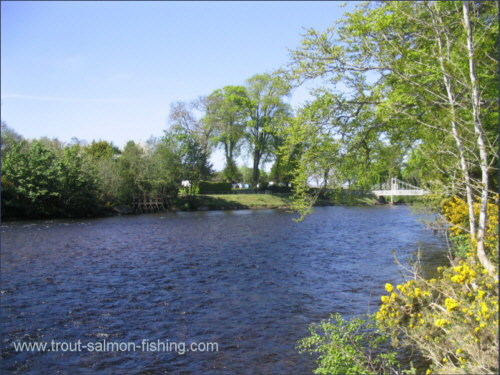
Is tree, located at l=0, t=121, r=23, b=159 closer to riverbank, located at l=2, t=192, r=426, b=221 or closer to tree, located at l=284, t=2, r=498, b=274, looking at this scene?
riverbank, located at l=2, t=192, r=426, b=221

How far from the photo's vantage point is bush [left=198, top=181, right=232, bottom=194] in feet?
194

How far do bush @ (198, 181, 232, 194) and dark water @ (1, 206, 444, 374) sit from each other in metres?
34.3

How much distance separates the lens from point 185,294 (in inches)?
499

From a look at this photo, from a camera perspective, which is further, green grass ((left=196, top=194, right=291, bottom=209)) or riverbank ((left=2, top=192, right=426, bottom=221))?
green grass ((left=196, top=194, right=291, bottom=209))

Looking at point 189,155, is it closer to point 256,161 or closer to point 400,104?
point 256,161

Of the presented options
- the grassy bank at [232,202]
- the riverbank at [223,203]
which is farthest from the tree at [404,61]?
the grassy bank at [232,202]

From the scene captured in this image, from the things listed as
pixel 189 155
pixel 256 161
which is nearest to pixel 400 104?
pixel 189 155

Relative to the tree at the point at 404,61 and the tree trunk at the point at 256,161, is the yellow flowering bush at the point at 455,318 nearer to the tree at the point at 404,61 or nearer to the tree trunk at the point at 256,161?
the tree at the point at 404,61

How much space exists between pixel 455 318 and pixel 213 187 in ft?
185

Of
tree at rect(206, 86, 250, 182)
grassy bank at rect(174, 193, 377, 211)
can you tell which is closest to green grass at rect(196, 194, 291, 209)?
grassy bank at rect(174, 193, 377, 211)

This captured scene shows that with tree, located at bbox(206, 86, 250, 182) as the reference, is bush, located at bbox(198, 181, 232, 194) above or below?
below

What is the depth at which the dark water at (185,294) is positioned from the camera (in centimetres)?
828

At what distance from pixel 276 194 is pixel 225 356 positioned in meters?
54.7

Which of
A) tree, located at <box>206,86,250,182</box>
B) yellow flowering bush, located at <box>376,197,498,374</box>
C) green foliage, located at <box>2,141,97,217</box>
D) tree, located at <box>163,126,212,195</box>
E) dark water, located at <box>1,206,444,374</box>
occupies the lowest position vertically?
dark water, located at <box>1,206,444,374</box>
